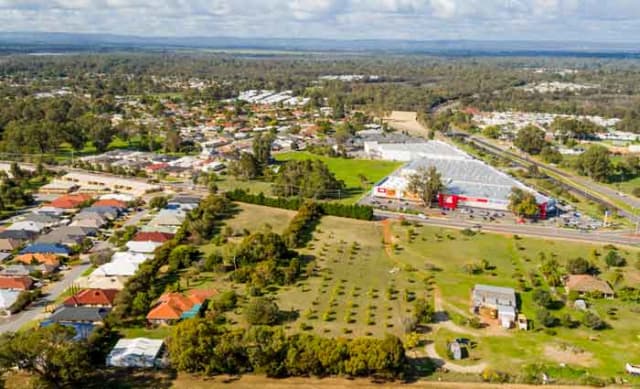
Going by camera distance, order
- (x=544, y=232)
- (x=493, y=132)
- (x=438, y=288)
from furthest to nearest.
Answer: (x=493, y=132), (x=544, y=232), (x=438, y=288)

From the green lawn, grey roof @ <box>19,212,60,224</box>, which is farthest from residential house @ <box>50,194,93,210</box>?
the green lawn

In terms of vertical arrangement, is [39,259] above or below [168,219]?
below

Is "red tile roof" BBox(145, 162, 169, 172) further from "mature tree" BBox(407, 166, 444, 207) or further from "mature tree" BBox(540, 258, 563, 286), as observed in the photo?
"mature tree" BBox(540, 258, 563, 286)

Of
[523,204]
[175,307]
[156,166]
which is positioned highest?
[523,204]

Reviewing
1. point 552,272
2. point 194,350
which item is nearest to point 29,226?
point 194,350

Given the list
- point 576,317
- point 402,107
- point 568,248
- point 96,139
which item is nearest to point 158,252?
point 576,317

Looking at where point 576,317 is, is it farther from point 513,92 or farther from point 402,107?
point 513,92

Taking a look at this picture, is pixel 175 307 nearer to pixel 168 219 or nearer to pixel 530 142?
pixel 168 219
